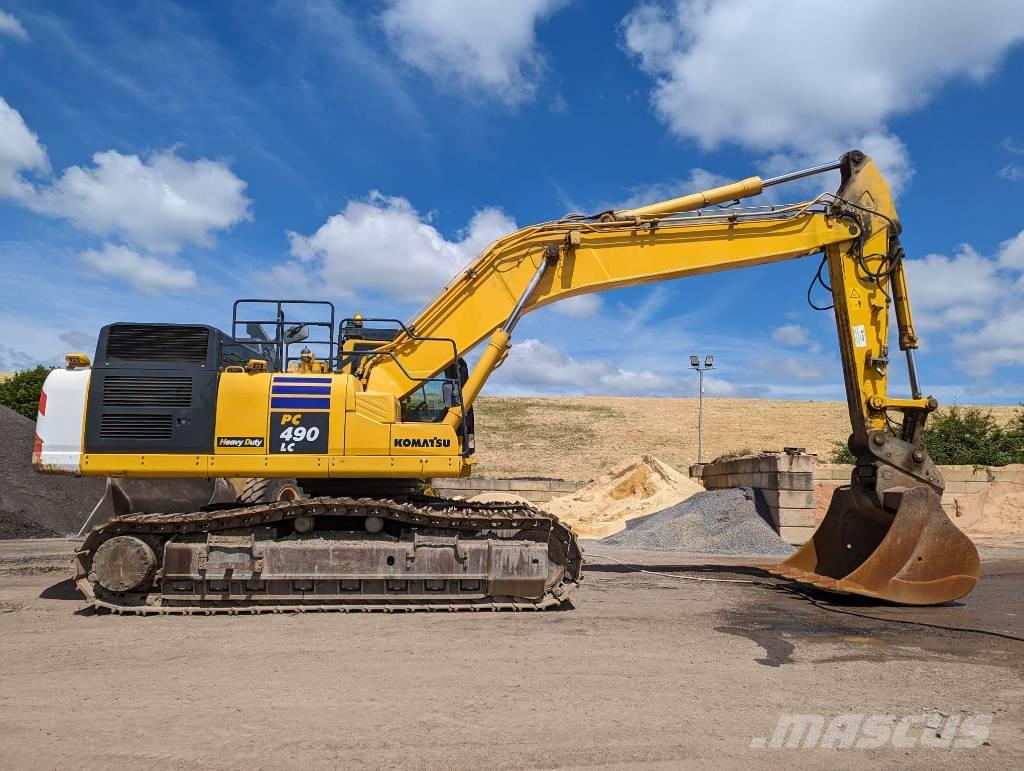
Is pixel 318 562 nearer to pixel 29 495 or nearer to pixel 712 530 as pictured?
pixel 712 530

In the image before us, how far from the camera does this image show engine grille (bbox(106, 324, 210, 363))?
7789 mm

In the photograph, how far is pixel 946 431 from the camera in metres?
25.0

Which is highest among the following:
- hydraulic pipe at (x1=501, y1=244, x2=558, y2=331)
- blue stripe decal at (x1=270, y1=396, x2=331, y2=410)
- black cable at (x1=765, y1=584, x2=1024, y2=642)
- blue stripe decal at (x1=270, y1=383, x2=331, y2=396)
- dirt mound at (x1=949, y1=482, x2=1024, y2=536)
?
hydraulic pipe at (x1=501, y1=244, x2=558, y2=331)

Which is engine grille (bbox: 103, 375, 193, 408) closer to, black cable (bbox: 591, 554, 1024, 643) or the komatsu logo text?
the komatsu logo text

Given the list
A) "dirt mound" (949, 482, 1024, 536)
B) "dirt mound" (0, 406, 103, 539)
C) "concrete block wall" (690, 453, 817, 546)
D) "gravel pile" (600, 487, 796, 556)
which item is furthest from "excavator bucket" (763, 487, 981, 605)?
"dirt mound" (0, 406, 103, 539)

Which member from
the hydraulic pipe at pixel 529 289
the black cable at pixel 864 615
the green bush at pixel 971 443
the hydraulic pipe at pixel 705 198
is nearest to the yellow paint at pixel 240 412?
the hydraulic pipe at pixel 529 289

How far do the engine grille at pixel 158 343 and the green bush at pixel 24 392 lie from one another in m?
18.6

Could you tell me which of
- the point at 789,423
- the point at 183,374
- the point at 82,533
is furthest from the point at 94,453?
the point at 789,423

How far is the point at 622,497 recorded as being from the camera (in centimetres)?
2075

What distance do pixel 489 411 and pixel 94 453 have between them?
53.2 meters

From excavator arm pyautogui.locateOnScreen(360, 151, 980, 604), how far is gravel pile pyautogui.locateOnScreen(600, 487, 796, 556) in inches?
219

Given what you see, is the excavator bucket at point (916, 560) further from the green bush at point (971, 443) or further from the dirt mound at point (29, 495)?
the green bush at point (971, 443)

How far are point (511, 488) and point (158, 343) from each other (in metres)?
15.1

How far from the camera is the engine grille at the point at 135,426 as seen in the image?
7.54 meters
